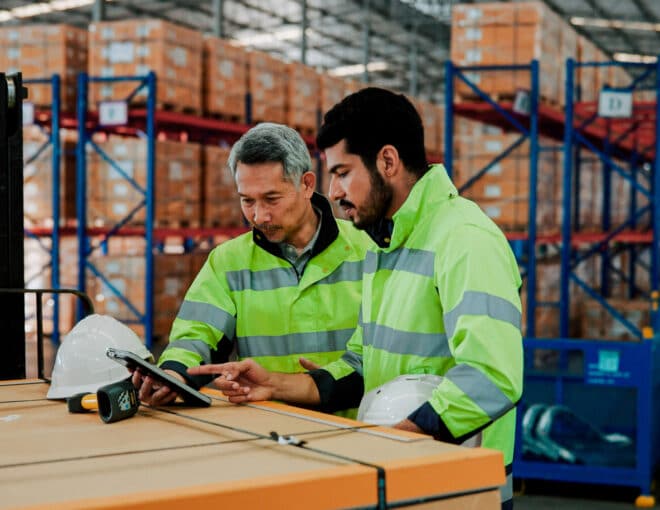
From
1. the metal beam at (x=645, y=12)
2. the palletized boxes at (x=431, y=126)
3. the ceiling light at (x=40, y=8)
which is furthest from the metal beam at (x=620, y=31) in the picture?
the ceiling light at (x=40, y=8)

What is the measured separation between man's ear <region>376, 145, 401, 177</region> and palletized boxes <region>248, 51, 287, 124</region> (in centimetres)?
1021

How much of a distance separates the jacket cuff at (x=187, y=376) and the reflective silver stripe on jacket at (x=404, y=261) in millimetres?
599

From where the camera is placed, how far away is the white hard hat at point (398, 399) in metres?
2.13

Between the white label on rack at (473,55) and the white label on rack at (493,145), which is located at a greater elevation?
the white label on rack at (473,55)

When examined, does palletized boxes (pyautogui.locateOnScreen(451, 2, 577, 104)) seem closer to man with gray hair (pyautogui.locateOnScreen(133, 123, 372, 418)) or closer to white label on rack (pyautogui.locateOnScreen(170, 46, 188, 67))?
white label on rack (pyautogui.locateOnScreen(170, 46, 188, 67))

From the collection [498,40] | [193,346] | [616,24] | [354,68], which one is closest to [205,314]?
[193,346]

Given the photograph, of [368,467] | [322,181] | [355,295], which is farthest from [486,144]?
[368,467]

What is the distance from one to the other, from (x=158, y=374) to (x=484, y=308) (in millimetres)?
829

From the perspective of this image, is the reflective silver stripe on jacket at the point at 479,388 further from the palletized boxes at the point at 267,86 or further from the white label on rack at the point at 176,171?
the palletized boxes at the point at 267,86

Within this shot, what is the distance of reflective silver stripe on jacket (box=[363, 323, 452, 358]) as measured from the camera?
233 centimetres

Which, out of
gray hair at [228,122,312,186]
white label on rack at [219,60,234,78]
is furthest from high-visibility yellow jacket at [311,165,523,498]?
white label on rack at [219,60,234,78]

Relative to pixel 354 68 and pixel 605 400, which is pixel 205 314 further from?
pixel 354 68

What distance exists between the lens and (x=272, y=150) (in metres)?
2.98

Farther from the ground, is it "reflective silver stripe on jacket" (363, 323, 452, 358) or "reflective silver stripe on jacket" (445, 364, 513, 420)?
"reflective silver stripe on jacket" (363, 323, 452, 358)
